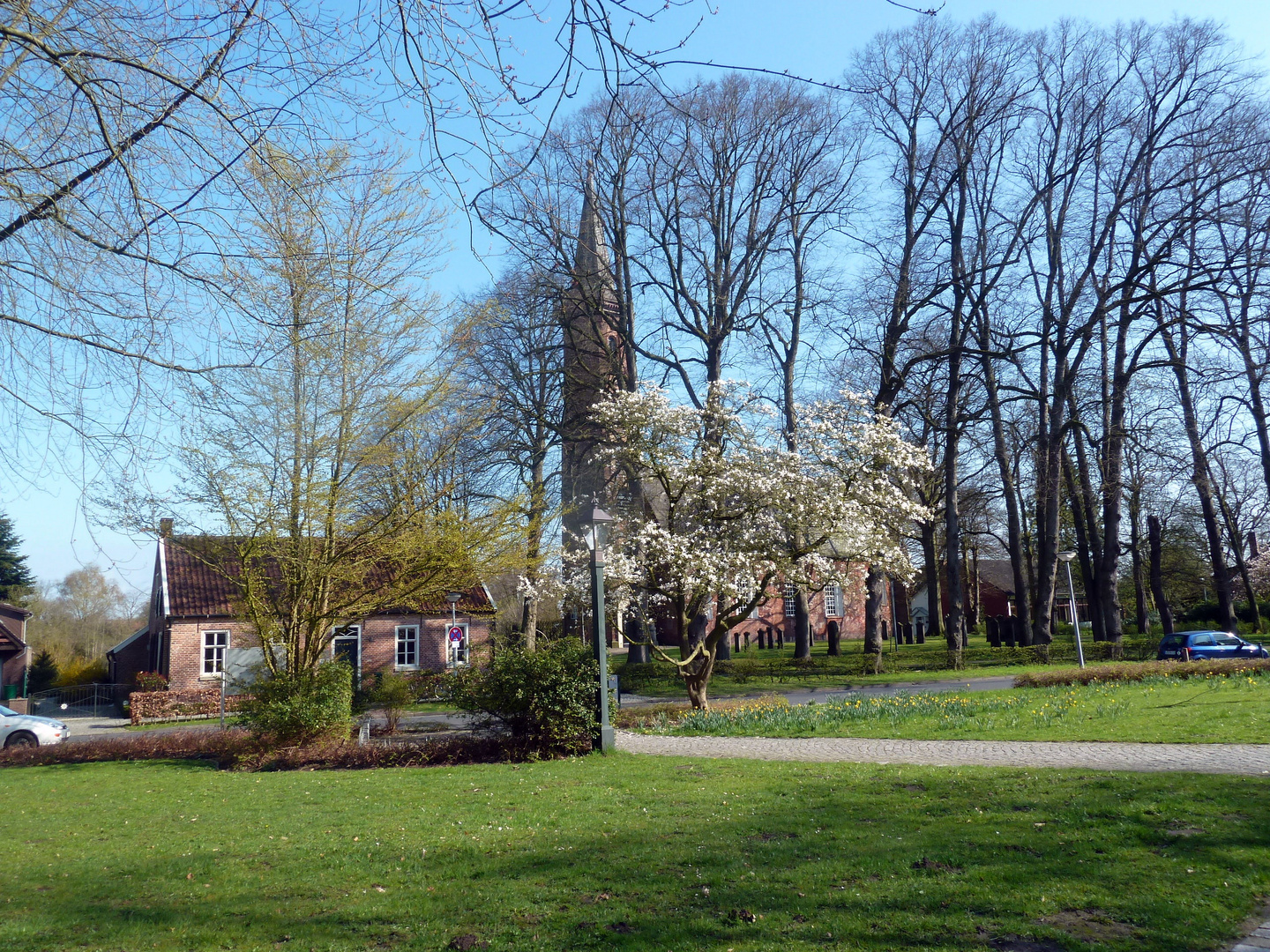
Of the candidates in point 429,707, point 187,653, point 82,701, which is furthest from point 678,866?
point 82,701

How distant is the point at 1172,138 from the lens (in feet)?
91.9

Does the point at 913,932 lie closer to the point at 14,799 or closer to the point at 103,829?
the point at 103,829

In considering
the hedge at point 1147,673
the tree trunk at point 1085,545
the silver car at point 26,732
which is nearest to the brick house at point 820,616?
the tree trunk at point 1085,545

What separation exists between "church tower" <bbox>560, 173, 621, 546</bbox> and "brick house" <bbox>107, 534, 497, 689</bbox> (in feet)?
17.8

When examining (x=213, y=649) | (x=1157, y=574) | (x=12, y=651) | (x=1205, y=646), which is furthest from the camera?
(x=1157, y=574)

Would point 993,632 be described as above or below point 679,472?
below

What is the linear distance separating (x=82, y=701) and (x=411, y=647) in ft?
44.6

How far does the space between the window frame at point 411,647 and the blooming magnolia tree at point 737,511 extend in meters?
17.0

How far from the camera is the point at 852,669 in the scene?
2920cm

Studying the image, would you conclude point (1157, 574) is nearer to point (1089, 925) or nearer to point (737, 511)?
point (737, 511)

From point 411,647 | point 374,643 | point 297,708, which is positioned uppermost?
point 374,643

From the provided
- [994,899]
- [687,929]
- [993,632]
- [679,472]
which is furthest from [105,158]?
Result: [993,632]

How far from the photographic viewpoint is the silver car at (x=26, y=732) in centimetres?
1898

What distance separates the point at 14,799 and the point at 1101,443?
33.1m
